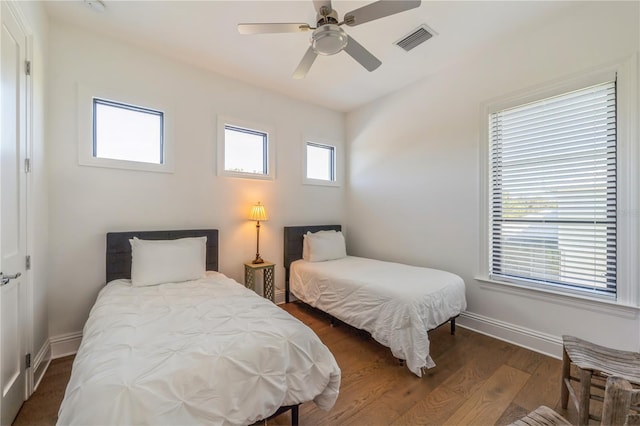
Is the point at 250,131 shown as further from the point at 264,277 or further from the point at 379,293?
the point at 379,293

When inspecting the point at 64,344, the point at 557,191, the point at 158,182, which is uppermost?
the point at 158,182

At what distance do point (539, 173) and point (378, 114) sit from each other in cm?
225

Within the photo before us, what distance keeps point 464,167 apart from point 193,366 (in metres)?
3.19

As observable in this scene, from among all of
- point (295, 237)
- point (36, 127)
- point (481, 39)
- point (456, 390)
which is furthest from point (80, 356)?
point (481, 39)

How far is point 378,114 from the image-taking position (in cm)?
402

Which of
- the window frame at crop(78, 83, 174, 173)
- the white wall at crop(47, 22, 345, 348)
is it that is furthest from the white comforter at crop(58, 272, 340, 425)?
the window frame at crop(78, 83, 174, 173)

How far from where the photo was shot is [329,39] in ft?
6.06

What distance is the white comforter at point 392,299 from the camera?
84.1 inches

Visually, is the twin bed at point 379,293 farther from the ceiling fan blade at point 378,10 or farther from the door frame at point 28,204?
the door frame at point 28,204

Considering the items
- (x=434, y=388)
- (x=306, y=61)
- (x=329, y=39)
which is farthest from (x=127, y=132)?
(x=434, y=388)

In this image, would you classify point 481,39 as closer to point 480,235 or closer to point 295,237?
point 480,235

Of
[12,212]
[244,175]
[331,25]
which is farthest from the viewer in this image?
[244,175]

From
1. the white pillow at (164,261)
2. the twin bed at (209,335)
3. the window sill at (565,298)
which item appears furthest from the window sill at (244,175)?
the window sill at (565,298)

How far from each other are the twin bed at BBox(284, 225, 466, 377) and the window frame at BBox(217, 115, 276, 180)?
916 millimetres
